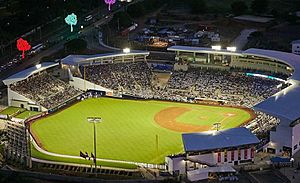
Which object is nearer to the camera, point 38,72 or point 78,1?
point 38,72

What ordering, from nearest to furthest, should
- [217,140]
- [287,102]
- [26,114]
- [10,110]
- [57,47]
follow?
[217,140] → [287,102] → [26,114] → [10,110] → [57,47]

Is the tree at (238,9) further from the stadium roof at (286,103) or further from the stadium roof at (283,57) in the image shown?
the stadium roof at (286,103)

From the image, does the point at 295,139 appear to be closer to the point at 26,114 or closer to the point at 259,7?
the point at 26,114

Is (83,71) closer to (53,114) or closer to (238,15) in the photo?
(53,114)

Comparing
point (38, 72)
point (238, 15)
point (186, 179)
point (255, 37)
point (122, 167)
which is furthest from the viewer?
point (238, 15)

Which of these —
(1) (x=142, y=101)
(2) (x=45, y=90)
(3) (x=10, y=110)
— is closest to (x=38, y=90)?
(2) (x=45, y=90)

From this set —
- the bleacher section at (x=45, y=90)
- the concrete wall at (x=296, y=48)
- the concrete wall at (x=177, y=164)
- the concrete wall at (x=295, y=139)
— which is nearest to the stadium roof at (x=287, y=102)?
the concrete wall at (x=295, y=139)

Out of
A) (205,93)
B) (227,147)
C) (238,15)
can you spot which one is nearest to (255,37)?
(238,15)
